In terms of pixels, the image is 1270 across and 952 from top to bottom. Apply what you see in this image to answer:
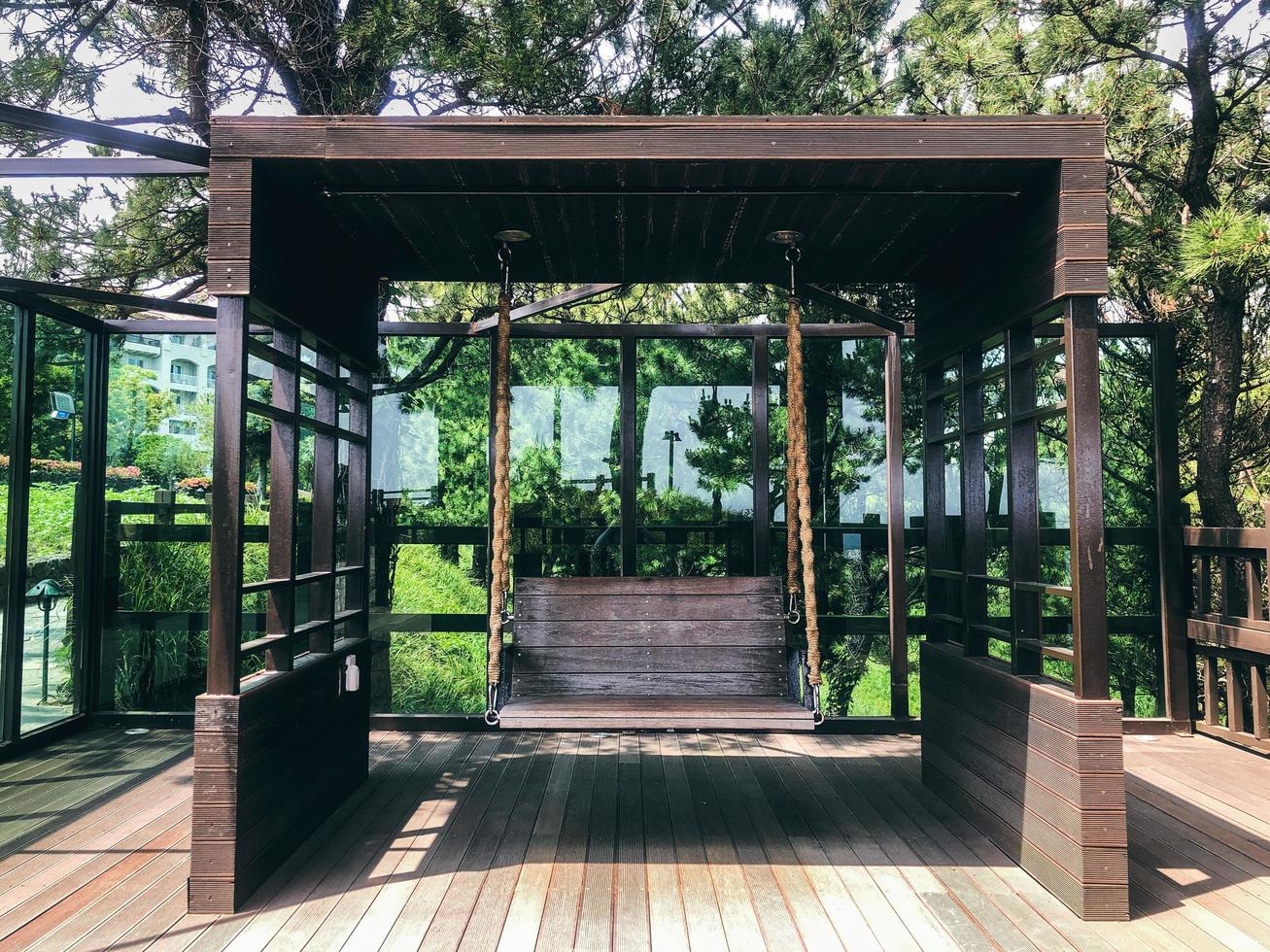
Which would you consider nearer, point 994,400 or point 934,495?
point 934,495

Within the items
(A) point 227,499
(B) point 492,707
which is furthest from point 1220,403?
(A) point 227,499

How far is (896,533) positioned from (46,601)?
412 cm

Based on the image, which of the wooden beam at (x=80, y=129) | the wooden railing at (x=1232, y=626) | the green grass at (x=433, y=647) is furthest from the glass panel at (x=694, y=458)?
the wooden beam at (x=80, y=129)

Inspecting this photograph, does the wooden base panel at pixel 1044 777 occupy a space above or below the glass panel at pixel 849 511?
below

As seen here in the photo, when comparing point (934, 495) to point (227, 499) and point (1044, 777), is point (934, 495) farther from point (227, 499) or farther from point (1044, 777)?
point (227, 499)

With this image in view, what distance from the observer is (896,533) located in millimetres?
4246

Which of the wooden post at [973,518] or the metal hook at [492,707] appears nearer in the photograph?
the metal hook at [492,707]

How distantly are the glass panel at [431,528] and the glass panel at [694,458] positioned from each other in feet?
2.60

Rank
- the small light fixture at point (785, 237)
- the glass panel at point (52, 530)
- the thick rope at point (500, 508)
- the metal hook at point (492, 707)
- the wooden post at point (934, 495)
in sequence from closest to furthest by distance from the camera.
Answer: the metal hook at point (492, 707) → the thick rope at point (500, 508) → the small light fixture at point (785, 237) → the wooden post at point (934, 495) → the glass panel at point (52, 530)

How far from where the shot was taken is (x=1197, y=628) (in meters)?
4.06

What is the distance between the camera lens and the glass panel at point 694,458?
168 inches

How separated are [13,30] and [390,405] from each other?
2.35m

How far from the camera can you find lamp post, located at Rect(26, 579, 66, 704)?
12.9 ft

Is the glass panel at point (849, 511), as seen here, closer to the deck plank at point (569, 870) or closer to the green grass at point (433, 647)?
the deck plank at point (569, 870)
